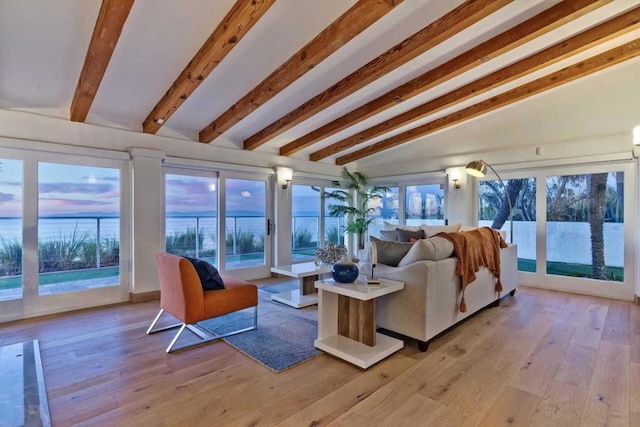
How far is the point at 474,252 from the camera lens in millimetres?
3295

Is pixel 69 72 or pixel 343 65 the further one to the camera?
pixel 343 65

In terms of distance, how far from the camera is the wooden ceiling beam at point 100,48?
7.27ft

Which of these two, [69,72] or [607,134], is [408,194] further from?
[69,72]

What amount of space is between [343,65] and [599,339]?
357 cm

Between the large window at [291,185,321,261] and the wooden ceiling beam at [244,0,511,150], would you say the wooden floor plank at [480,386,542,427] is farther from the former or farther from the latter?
the large window at [291,185,321,261]

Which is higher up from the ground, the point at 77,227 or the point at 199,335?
the point at 77,227

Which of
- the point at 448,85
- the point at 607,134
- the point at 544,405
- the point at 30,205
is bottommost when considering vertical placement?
the point at 544,405

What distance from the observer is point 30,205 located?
11.8 feet

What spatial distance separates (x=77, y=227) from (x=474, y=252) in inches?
179

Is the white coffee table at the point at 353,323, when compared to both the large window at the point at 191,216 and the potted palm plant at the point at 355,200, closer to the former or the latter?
the large window at the point at 191,216

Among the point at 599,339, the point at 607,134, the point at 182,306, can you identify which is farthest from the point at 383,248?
the point at 607,134

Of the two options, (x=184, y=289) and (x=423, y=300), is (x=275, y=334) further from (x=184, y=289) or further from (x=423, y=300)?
(x=423, y=300)

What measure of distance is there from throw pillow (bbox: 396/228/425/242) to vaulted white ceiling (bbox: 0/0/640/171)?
1677mm

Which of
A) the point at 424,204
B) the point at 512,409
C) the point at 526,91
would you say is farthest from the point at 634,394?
the point at 424,204
